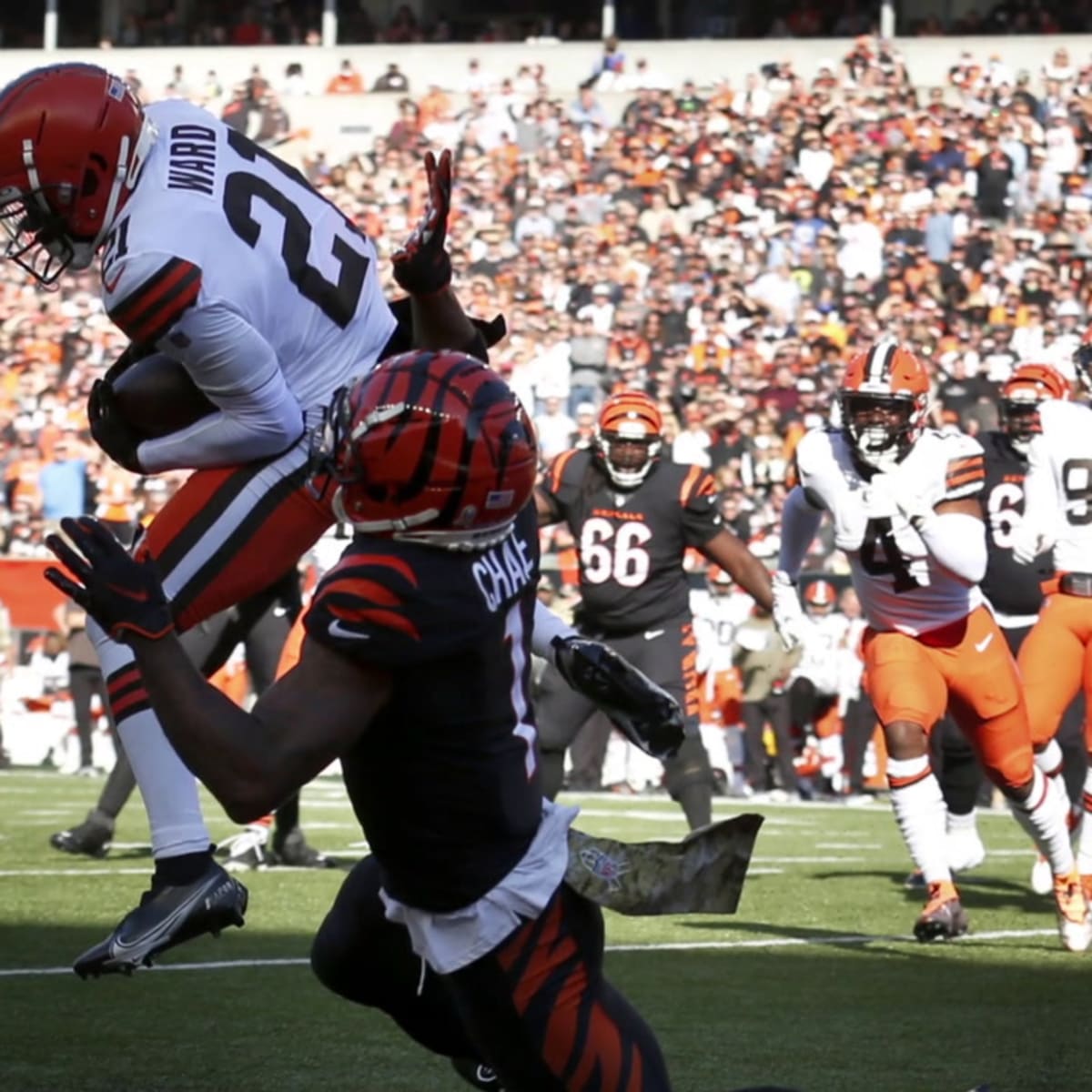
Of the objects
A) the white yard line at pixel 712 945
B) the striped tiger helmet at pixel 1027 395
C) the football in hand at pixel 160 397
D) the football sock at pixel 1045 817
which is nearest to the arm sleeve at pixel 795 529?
the football sock at pixel 1045 817

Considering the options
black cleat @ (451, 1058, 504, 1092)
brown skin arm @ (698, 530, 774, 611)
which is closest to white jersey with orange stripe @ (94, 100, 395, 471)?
black cleat @ (451, 1058, 504, 1092)

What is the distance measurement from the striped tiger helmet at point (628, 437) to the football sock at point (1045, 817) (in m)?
2.54

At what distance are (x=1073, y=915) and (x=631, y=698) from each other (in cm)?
359

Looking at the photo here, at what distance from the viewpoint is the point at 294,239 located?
5.21m

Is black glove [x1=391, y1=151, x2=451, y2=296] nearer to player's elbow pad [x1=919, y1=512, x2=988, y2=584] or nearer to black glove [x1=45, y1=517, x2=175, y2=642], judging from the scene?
black glove [x1=45, y1=517, x2=175, y2=642]

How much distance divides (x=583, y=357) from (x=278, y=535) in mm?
14598

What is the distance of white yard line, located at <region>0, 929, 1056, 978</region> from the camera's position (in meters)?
6.45

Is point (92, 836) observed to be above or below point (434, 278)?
below

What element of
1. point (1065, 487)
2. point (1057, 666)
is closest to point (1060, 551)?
point (1065, 487)

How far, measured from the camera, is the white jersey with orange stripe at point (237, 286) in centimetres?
491

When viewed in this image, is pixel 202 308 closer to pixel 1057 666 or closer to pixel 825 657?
pixel 1057 666

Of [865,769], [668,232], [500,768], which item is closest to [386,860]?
[500,768]

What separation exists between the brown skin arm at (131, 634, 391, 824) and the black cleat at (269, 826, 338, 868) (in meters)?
5.91

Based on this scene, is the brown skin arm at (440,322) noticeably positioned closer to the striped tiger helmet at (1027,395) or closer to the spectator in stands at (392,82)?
the striped tiger helmet at (1027,395)
